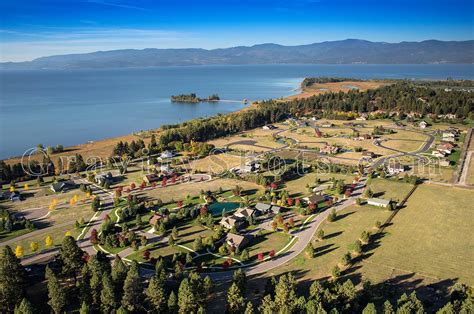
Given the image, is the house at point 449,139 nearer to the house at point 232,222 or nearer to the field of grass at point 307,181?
the field of grass at point 307,181

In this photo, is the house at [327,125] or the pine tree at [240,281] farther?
the house at [327,125]

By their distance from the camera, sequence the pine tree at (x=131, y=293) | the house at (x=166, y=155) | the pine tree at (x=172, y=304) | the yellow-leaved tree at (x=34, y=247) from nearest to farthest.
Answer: the pine tree at (x=172, y=304) < the pine tree at (x=131, y=293) < the yellow-leaved tree at (x=34, y=247) < the house at (x=166, y=155)

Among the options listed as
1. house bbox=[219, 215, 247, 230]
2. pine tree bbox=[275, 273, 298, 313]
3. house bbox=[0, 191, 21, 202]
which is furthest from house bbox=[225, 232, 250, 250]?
house bbox=[0, 191, 21, 202]

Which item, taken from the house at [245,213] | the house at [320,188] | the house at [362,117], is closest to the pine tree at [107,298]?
the house at [245,213]

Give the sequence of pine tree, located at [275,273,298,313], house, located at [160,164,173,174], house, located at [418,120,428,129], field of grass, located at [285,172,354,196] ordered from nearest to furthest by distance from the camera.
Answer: pine tree, located at [275,273,298,313], field of grass, located at [285,172,354,196], house, located at [160,164,173,174], house, located at [418,120,428,129]

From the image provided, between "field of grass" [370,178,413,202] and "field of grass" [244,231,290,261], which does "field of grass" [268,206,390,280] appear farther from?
"field of grass" [370,178,413,202]

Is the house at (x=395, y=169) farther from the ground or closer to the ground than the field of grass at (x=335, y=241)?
farther from the ground
